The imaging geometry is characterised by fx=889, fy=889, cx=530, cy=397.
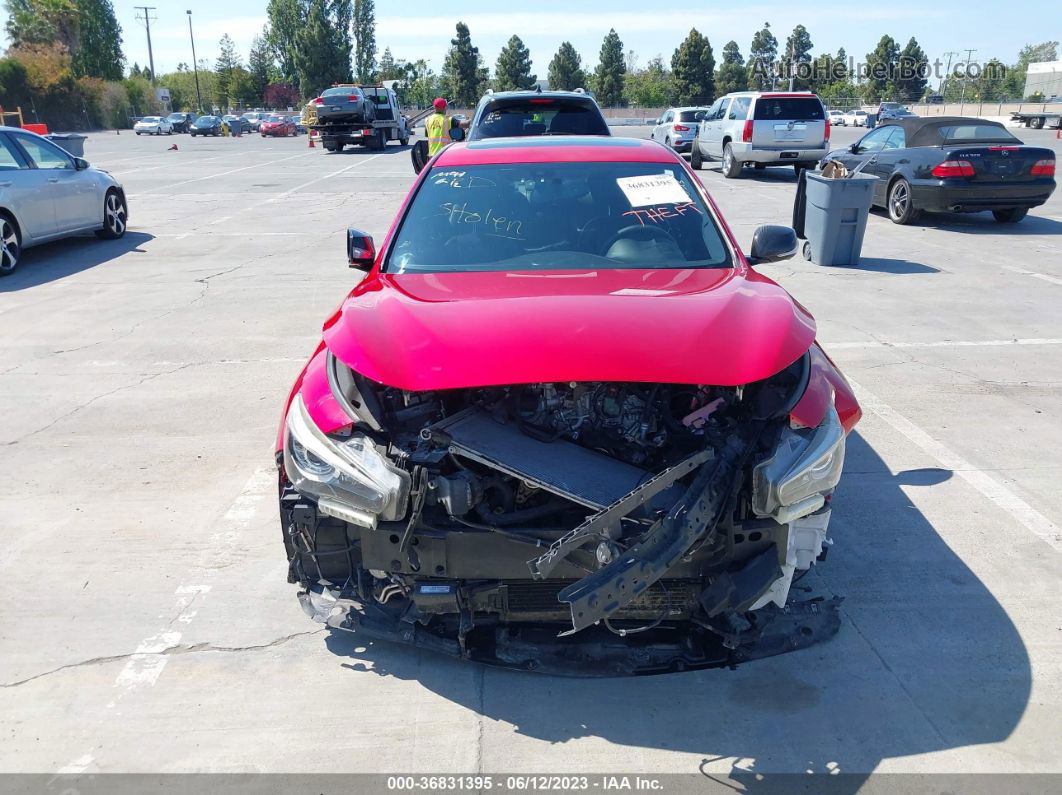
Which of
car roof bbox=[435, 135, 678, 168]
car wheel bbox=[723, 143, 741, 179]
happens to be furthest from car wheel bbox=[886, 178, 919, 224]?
car roof bbox=[435, 135, 678, 168]

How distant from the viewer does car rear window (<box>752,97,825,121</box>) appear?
1986 cm

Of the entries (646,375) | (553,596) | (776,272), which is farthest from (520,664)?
(776,272)

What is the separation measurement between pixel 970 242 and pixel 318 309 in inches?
359

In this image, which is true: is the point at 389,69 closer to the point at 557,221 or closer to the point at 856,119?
the point at 856,119

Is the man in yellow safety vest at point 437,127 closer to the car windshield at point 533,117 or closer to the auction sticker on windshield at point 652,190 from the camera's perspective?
the car windshield at point 533,117

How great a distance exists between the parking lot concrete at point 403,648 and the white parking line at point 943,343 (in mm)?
34

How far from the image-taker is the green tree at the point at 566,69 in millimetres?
90562

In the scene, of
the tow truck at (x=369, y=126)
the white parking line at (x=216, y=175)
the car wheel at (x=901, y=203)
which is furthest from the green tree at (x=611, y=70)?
the car wheel at (x=901, y=203)

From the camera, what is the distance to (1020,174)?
12.6 m

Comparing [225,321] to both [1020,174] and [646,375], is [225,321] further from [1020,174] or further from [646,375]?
[1020,174]

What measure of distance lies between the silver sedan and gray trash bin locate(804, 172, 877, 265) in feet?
31.6

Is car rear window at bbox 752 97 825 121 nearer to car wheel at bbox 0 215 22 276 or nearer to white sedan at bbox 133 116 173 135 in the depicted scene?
car wheel at bbox 0 215 22 276

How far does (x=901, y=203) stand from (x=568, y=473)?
1257 cm

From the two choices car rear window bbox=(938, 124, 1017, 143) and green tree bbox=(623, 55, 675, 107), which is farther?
green tree bbox=(623, 55, 675, 107)
